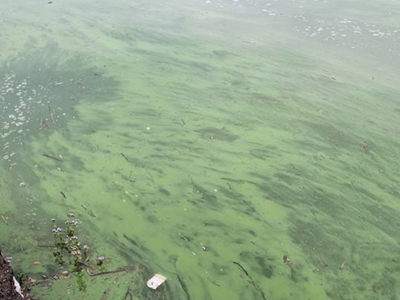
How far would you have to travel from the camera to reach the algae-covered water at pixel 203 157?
2.08 meters

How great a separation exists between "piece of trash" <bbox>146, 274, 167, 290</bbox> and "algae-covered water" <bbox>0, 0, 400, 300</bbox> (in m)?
0.03

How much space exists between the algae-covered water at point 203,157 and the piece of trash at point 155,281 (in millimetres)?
30

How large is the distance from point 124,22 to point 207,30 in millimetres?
1061

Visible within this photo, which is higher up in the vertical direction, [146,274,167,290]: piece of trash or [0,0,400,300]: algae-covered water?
[0,0,400,300]: algae-covered water

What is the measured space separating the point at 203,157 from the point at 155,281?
1.11 metres

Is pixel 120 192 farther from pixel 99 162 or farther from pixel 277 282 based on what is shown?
pixel 277 282

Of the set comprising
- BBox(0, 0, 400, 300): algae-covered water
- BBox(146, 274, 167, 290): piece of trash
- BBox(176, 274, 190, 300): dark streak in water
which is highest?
BBox(0, 0, 400, 300): algae-covered water

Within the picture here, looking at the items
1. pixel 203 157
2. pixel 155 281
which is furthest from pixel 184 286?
pixel 203 157

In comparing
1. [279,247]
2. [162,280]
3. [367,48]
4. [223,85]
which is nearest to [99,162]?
[162,280]

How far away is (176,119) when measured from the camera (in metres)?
3.35

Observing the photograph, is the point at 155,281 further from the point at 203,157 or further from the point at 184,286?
the point at 203,157

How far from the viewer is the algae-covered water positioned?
208 centimetres

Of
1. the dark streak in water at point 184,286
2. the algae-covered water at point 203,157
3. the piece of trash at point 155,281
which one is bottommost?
the dark streak in water at point 184,286

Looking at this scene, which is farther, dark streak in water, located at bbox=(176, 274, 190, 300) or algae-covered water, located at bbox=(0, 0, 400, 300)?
algae-covered water, located at bbox=(0, 0, 400, 300)
